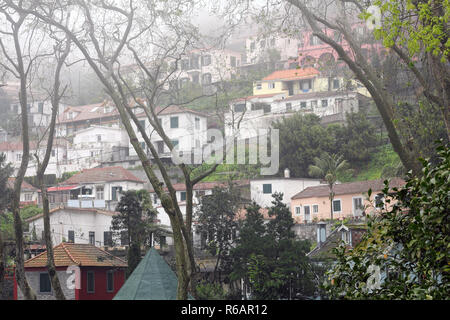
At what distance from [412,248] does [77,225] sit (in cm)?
3471

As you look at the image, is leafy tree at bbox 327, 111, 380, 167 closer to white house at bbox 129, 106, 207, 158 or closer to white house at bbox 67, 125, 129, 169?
white house at bbox 129, 106, 207, 158

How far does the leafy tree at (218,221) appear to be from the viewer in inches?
1103

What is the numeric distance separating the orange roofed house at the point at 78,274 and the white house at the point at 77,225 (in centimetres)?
535

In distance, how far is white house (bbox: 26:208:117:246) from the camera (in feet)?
122

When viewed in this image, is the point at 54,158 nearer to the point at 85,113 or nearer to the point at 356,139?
the point at 85,113

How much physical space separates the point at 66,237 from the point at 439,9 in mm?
31904

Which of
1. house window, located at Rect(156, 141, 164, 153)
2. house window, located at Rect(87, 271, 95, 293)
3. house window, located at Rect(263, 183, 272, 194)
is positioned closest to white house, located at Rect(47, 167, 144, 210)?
house window, located at Rect(156, 141, 164, 153)

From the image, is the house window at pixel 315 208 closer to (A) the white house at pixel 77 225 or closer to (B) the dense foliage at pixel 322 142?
(B) the dense foliage at pixel 322 142

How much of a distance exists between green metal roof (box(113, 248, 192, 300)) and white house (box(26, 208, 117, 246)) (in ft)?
64.5

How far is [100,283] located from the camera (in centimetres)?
3092
